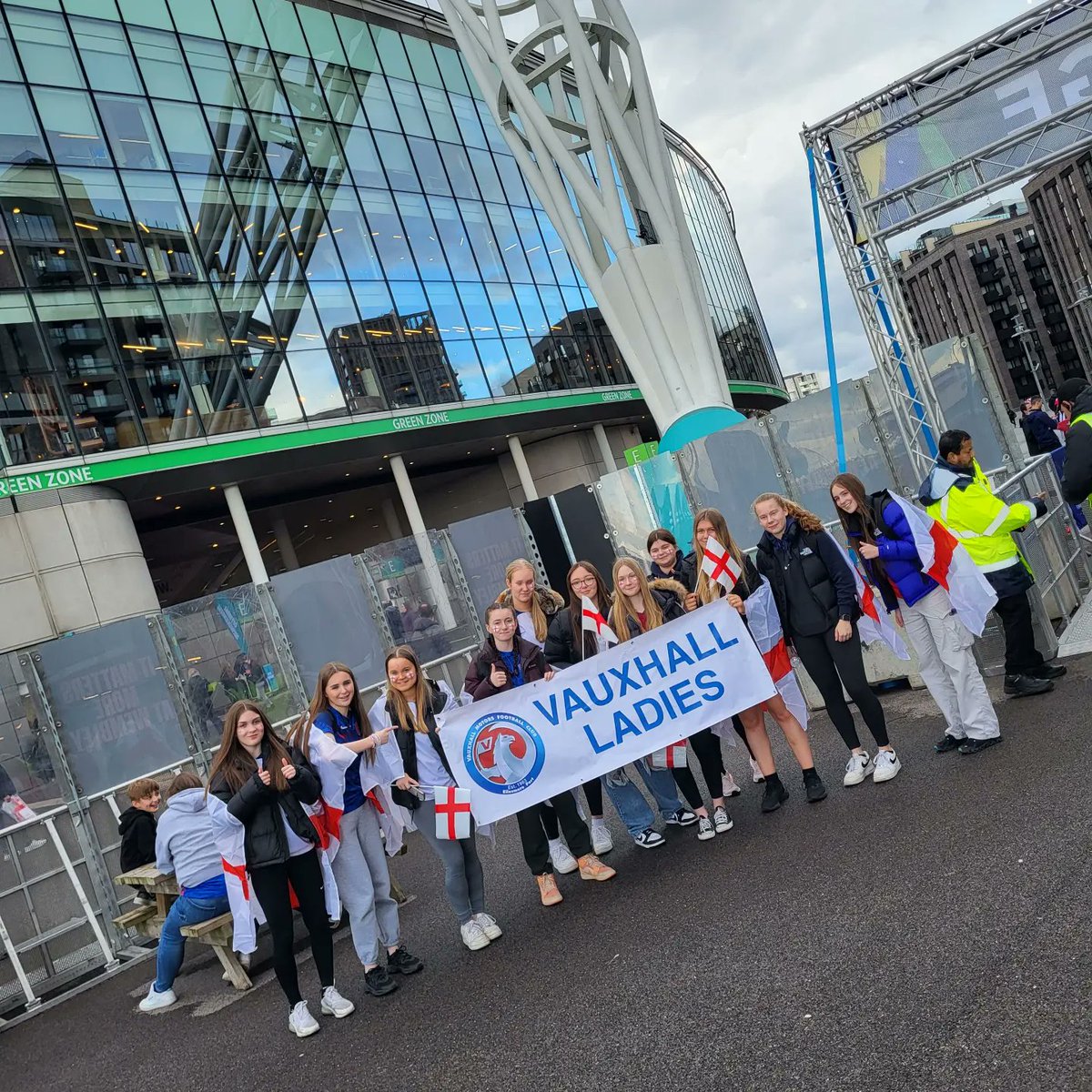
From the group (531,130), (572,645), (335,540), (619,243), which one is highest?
(531,130)

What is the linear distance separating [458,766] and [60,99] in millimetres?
24585

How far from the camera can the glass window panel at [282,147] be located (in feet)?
94.2

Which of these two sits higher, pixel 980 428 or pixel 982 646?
pixel 980 428

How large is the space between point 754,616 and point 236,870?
3778 mm

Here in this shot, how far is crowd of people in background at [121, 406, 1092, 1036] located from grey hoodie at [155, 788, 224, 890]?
0.04 feet

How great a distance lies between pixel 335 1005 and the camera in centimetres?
576

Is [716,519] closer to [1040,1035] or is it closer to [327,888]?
[327,888]

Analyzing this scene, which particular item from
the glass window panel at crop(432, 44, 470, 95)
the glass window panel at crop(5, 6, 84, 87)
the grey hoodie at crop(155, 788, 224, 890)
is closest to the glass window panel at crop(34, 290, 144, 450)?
the glass window panel at crop(5, 6, 84, 87)

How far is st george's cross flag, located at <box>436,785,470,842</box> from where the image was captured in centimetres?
621

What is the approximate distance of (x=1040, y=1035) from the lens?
10.7 feet

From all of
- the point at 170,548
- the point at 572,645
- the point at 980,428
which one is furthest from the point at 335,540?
the point at 572,645

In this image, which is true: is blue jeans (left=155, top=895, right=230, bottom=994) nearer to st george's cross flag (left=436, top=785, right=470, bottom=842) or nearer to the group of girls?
the group of girls

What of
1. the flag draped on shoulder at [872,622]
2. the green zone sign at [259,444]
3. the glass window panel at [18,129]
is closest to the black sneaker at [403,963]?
the flag draped on shoulder at [872,622]

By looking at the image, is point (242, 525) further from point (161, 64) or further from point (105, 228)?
point (161, 64)
